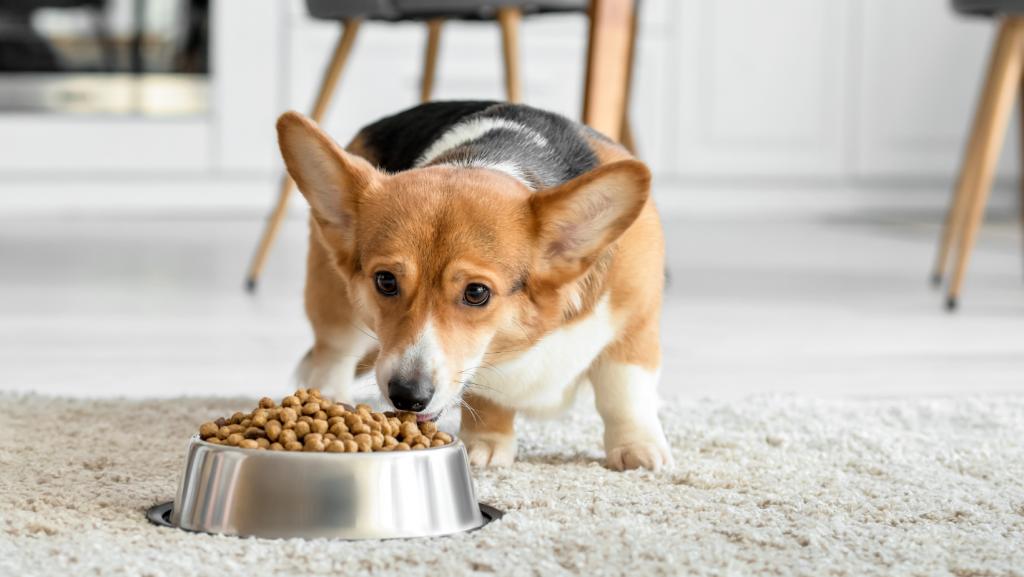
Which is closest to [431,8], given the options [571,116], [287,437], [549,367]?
[549,367]

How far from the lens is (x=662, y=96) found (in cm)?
541

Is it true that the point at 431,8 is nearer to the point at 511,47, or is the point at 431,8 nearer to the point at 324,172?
the point at 511,47

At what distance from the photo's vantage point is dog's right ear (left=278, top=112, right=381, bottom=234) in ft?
4.21

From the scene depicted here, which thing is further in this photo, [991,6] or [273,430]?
[991,6]

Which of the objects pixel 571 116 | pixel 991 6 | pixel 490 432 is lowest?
pixel 571 116

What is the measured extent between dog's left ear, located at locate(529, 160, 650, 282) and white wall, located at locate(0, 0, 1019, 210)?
11.8ft

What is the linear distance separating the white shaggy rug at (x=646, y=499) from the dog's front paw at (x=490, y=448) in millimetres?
25

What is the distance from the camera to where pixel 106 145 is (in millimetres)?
4941

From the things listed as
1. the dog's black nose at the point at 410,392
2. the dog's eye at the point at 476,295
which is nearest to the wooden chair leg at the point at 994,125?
the dog's eye at the point at 476,295

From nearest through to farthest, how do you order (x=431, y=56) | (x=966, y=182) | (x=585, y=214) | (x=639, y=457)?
(x=585, y=214) < (x=639, y=457) < (x=431, y=56) < (x=966, y=182)

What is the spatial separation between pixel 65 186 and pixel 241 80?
91 cm

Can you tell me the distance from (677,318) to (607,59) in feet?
2.51

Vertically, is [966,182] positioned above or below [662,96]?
above

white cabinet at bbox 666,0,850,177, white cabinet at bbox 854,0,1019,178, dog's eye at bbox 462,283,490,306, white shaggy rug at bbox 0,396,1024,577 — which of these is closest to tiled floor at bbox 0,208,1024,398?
white shaggy rug at bbox 0,396,1024,577
